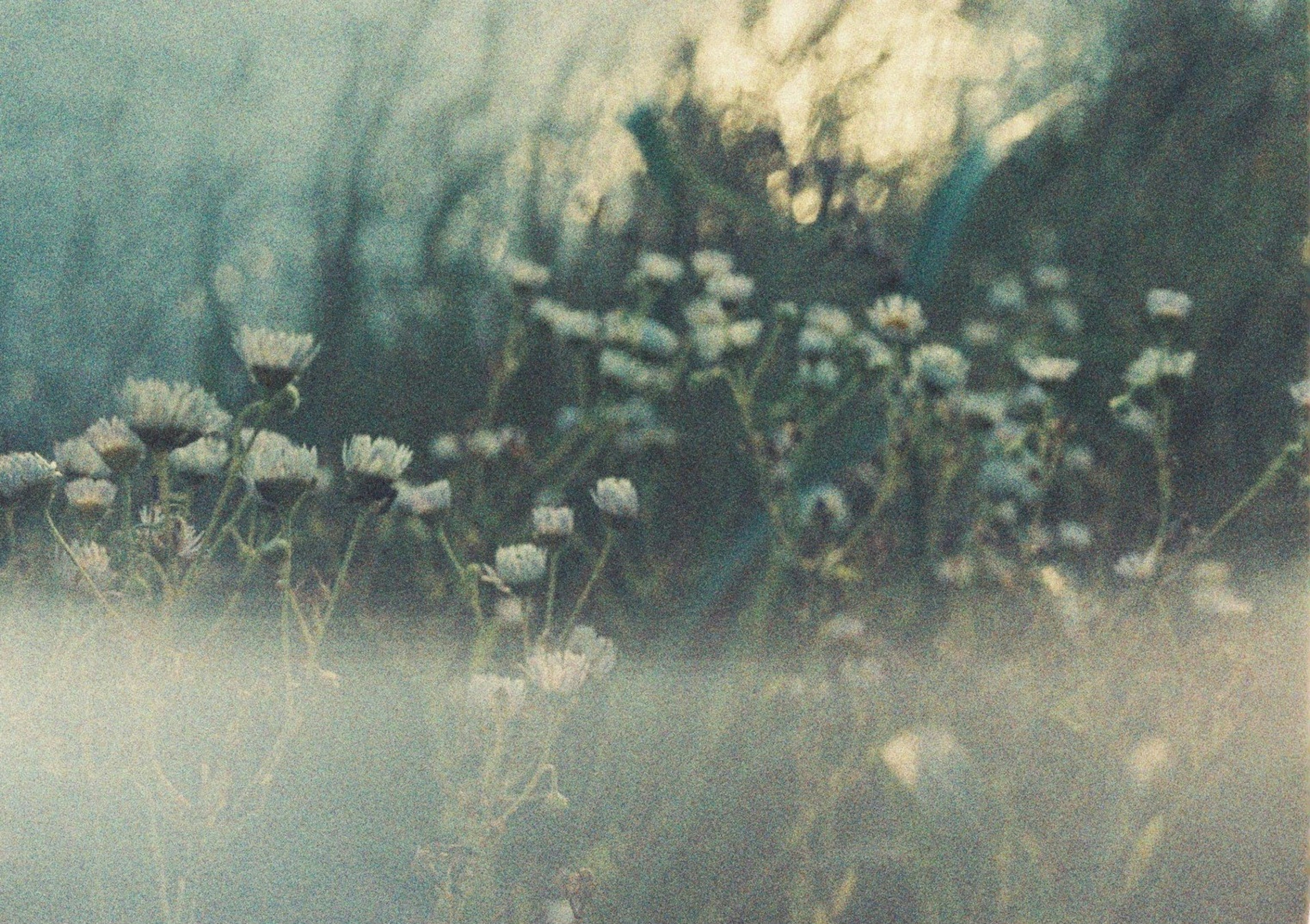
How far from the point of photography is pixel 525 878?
0.58 meters

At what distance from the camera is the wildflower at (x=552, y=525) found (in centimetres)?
58

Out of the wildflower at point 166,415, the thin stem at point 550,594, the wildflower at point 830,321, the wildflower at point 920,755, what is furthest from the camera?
the wildflower at point 830,321

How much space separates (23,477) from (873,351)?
1.47 feet

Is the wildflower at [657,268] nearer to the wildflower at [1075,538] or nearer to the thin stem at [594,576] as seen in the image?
the thin stem at [594,576]

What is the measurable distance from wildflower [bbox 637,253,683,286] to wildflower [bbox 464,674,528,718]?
10.3 inches

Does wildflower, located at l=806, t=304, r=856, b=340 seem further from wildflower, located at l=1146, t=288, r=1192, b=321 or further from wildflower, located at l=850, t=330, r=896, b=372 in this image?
wildflower, located at l=1146, t=288, r=1192, b=321

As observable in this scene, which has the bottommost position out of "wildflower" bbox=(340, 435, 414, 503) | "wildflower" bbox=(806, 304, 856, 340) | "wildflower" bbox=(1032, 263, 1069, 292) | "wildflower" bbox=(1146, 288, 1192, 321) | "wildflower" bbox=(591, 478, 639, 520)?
"wildflower" bbox=(591, 478, 639, 520)

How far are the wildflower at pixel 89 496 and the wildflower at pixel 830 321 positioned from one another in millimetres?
419

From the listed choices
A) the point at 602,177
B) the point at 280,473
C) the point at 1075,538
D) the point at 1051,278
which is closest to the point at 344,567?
the point at 280,473

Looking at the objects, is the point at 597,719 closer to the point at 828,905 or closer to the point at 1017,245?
the point at 828,905

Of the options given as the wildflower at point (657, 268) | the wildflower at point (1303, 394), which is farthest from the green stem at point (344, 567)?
the wildflower at point (1303, 394)

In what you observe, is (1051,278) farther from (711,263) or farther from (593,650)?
(593,650)

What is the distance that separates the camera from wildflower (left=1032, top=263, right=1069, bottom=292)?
0.91 metres

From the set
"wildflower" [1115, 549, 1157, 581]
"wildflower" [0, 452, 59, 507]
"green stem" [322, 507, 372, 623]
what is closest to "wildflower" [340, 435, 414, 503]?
"green stem" [322, 507, 372, 623]
